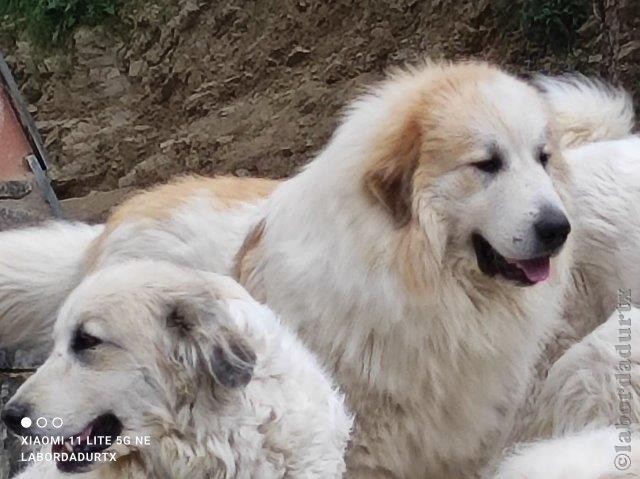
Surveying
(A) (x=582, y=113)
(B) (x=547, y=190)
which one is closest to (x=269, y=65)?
(A) (x=582, y=113)

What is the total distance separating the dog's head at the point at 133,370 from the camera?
9.31 feet

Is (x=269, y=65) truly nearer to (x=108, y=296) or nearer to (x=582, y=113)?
(x=582, y=113)

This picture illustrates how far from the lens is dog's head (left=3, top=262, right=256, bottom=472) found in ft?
9.31

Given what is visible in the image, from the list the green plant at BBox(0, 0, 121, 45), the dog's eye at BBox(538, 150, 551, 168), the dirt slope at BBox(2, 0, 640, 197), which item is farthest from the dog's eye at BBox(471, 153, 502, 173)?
the green plant at BBox(0, 0, 121, 45)

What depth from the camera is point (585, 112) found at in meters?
4.45

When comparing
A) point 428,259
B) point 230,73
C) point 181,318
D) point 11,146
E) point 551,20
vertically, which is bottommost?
point 230,73

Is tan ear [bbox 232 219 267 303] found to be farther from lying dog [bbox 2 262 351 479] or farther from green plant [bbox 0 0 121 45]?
green plant [bbox 0 0 121 45]

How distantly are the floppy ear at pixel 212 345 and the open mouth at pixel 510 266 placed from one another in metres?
0.93

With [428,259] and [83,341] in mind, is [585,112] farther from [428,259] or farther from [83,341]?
[83,341]

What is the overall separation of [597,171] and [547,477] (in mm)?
1742

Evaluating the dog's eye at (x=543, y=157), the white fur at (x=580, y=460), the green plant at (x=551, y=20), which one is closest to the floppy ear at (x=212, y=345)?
the white fur at (x=580, y=460)

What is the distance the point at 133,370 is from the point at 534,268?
4.21 ft

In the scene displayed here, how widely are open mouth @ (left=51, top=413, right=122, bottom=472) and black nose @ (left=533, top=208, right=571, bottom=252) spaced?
4.28 ft

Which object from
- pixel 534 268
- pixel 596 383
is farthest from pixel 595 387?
pixel 534 268
